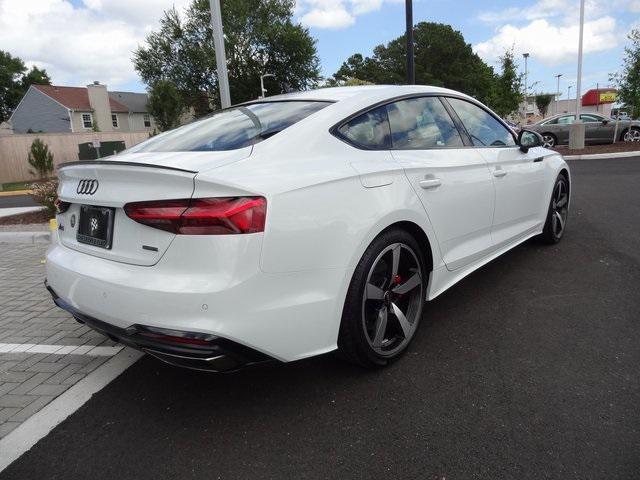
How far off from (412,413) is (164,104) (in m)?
30.4

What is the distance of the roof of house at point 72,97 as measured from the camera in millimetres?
49406

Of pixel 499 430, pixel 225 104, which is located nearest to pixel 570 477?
pixel 499 430

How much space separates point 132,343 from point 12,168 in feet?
93.8

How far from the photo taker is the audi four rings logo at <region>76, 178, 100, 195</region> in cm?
244

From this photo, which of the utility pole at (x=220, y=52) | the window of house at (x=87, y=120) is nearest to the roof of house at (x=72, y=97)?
the window of house at (x=87, y=120)

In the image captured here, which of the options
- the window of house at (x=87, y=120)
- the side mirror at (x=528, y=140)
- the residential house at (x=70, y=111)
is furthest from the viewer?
the window of house at (x=87, y=120)

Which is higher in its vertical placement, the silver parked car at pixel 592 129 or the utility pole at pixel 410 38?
the utility pole at pixel 410 38

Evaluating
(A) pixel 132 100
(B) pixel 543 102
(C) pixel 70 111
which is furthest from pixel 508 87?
(B) pixel 543 102

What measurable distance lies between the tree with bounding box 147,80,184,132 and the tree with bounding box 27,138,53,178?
7858 millimetres

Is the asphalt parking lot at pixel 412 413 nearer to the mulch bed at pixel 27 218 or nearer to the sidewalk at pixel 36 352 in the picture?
the sidewalk at pixel 36 352

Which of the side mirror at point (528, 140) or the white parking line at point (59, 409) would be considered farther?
the side mirror at point (528, 140)

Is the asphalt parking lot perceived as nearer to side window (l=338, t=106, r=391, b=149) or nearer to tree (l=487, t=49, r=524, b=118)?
side window (l=338, t=106, r=391, b=149)

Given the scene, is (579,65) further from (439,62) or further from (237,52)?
(439,62)

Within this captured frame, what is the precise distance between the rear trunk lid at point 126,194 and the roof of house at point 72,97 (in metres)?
53.1
